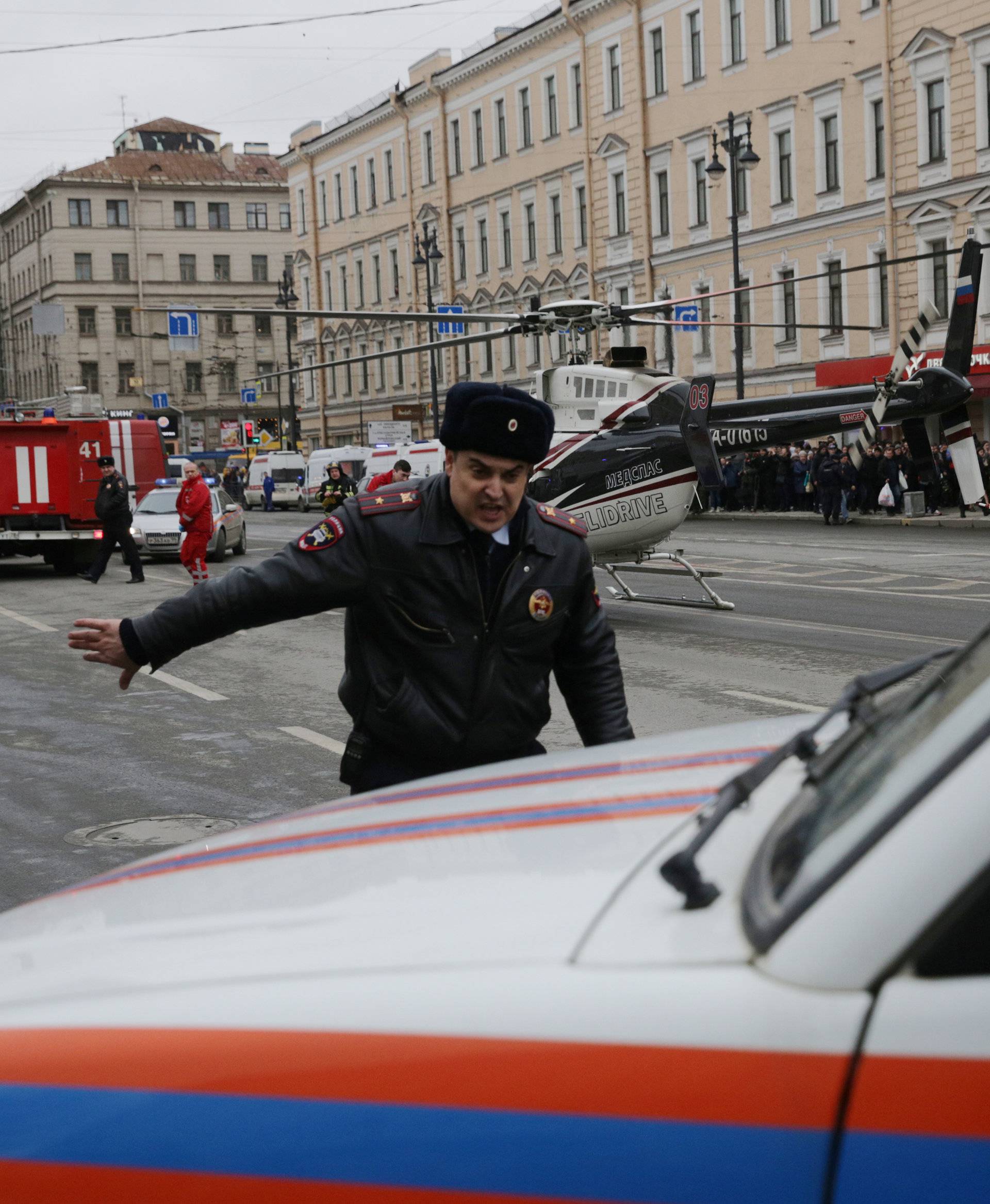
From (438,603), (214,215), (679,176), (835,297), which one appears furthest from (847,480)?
(214,215)

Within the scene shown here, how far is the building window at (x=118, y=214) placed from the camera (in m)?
108

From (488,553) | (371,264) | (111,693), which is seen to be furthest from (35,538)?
(371,264)

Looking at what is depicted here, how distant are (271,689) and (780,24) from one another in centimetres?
3901

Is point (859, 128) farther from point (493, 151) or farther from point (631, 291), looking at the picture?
point (493, 151)

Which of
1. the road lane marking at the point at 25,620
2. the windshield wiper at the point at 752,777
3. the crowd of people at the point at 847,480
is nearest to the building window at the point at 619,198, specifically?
the crowd of people at the point at 847,480

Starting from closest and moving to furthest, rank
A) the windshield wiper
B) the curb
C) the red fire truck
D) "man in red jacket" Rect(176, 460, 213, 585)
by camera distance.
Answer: the windshield wiper → "man in red jacket" Rect(176, 460, 213, 585) → the red fire truck → the curb

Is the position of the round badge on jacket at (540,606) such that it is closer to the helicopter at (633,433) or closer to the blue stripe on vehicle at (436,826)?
the blue stripe on vehicle at (436,826)

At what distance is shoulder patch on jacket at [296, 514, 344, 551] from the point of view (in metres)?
3.76

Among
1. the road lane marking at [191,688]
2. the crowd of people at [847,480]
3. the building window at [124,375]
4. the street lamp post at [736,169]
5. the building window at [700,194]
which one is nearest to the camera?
the road lane marking at [191,688]

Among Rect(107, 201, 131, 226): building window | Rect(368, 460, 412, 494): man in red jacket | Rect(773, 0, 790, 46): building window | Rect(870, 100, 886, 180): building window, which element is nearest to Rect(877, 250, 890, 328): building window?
Rect(870, 100, 886, 180): building window

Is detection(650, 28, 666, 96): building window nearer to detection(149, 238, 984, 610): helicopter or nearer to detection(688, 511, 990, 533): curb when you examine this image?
detection(688, 511, 990, 533): curb

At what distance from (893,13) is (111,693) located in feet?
117

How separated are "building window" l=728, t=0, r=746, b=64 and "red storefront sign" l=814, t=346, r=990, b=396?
1007 cm

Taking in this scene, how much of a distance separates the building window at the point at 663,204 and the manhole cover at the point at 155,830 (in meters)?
46.6
